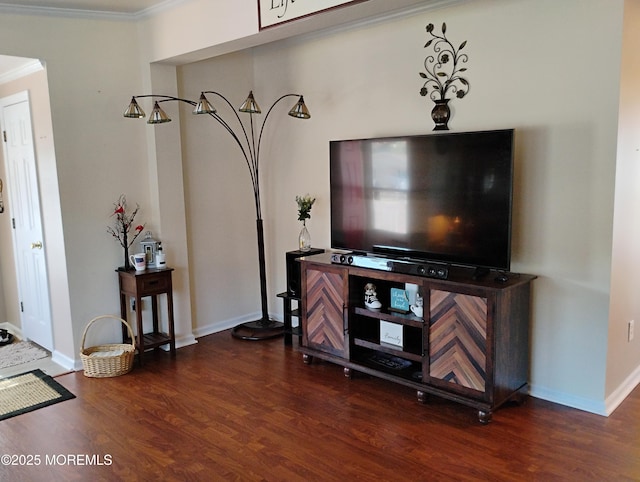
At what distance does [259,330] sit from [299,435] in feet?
6.00

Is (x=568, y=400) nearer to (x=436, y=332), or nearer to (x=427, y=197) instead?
(x=436, y=332)

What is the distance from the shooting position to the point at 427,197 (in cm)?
337

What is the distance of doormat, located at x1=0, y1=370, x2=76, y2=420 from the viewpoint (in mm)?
3381

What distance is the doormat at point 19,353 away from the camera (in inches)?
166

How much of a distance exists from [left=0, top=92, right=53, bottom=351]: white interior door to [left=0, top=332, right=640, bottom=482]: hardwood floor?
0.96 metres

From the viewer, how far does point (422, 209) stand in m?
3.41

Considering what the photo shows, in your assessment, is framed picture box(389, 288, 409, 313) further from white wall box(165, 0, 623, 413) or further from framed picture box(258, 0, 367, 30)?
framed picture box(258, 0, 367, 30)

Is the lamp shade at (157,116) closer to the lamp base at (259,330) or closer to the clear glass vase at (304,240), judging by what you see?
the clear glass vase at (304,240)

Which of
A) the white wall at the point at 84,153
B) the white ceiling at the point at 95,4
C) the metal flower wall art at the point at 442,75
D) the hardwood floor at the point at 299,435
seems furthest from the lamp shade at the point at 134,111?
the metal flower wall art at the point at 442,75

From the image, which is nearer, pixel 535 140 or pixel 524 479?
pixel 524 479

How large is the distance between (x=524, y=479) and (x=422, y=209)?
1.62 m

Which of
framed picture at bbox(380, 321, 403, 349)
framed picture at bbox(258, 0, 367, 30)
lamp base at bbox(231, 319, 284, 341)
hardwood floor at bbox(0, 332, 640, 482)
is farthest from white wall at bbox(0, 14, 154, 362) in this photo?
framed picture at bbox(380, 321, 403, 349)

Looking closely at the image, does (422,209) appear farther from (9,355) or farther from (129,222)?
(9,355)

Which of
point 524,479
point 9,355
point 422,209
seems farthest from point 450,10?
point 9,355
